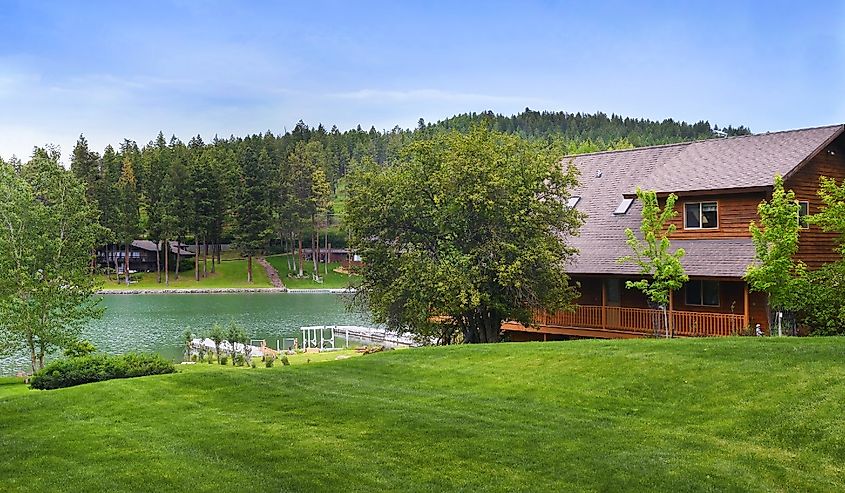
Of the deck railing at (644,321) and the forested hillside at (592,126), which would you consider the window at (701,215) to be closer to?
the deck railing at (644,321)

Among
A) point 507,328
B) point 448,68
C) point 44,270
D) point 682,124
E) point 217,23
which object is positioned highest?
point 682,124

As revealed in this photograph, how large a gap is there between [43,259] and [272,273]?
58030 millimetres

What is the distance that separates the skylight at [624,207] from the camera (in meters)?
25.8

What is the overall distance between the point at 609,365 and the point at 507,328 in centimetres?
1357

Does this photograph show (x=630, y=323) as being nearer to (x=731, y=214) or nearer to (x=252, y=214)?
(x=731, y=214)

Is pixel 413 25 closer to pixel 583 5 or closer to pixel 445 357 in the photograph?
pixel 583 5

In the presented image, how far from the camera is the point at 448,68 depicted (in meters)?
32.2

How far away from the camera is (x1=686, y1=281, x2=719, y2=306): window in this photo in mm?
22875

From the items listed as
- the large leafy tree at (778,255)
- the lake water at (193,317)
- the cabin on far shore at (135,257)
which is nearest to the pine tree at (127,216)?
the cabin on far shore at (135,257)

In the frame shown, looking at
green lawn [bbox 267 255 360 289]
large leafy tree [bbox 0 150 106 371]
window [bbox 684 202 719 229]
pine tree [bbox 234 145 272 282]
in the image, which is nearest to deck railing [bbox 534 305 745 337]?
window [bbox 684 202 719 229]

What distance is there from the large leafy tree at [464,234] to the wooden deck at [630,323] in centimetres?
152

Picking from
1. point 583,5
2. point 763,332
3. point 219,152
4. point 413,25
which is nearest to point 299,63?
point 413,25

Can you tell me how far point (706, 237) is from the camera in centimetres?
2312

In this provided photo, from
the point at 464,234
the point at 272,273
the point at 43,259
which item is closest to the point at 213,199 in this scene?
the point at 272,273
